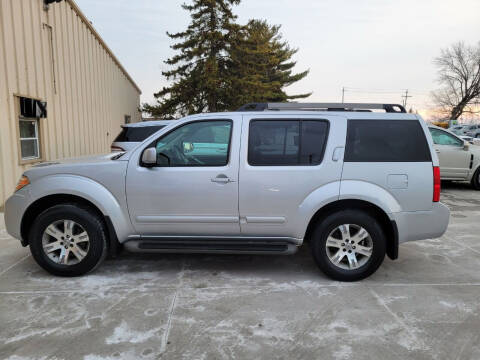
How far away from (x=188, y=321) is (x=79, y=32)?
1099 cm

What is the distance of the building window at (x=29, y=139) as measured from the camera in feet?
27.1

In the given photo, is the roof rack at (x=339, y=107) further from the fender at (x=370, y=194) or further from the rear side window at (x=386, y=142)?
the fender at (x=370, y=194)

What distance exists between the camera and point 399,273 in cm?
424

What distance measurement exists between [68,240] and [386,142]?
140 inches

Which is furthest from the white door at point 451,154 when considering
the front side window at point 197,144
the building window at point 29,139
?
the building window at point 29,139

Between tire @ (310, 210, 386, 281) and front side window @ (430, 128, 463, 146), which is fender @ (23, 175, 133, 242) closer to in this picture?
tire @ (310, 210, 386, 281)

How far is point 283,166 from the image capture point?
3822 mm

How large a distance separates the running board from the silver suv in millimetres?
11

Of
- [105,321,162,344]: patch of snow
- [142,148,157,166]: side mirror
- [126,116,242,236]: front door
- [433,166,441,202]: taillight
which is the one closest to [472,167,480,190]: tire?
[433,166,441,202]: taillight

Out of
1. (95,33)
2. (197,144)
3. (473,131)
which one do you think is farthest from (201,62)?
(473,131)

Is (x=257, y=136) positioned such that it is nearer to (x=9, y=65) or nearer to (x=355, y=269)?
(x=355, y=269)

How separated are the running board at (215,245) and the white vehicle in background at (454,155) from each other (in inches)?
297

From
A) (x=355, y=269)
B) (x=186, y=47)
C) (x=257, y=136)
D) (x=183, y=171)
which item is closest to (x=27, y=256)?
(x=183, y=171)

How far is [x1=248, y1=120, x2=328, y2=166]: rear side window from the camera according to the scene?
3.84 meters
